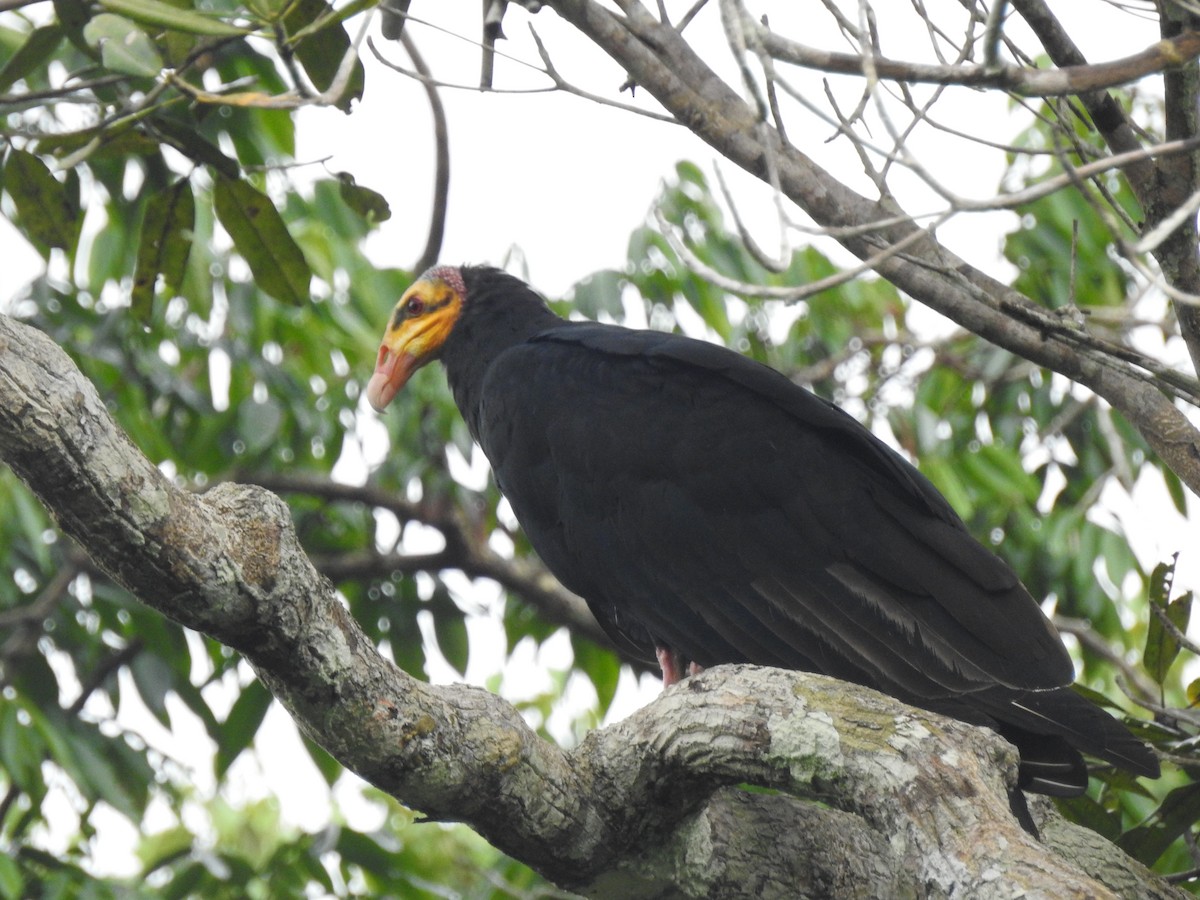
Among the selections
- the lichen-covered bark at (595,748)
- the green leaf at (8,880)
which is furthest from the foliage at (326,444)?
the lichen-covered bark at (595,748)

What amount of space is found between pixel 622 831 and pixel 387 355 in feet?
7.68

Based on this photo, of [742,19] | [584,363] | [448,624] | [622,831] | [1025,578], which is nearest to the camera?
[742,19]

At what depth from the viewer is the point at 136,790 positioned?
4.60 metres

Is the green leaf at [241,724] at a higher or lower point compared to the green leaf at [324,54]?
lower

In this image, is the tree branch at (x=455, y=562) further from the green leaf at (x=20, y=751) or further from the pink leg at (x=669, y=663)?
the pink leg at (x=669, y=663)

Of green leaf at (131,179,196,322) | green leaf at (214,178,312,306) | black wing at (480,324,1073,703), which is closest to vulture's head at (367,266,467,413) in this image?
black wing at (480,324,1073,703)

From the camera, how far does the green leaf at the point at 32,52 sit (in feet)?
9.27

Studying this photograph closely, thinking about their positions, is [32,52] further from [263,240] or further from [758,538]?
[758,538]

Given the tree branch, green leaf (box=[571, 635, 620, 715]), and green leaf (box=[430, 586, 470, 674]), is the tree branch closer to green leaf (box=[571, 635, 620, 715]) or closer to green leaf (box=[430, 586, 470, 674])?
green leaf (box=[571, 635, 620, 715])

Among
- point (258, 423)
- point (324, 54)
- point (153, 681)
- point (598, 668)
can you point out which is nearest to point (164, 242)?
point (324, 54)

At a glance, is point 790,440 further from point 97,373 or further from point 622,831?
point 97,373

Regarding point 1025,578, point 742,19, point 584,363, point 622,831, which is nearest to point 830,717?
point 622,831

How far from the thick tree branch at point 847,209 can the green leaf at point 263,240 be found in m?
0.96

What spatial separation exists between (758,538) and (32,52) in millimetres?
1968
